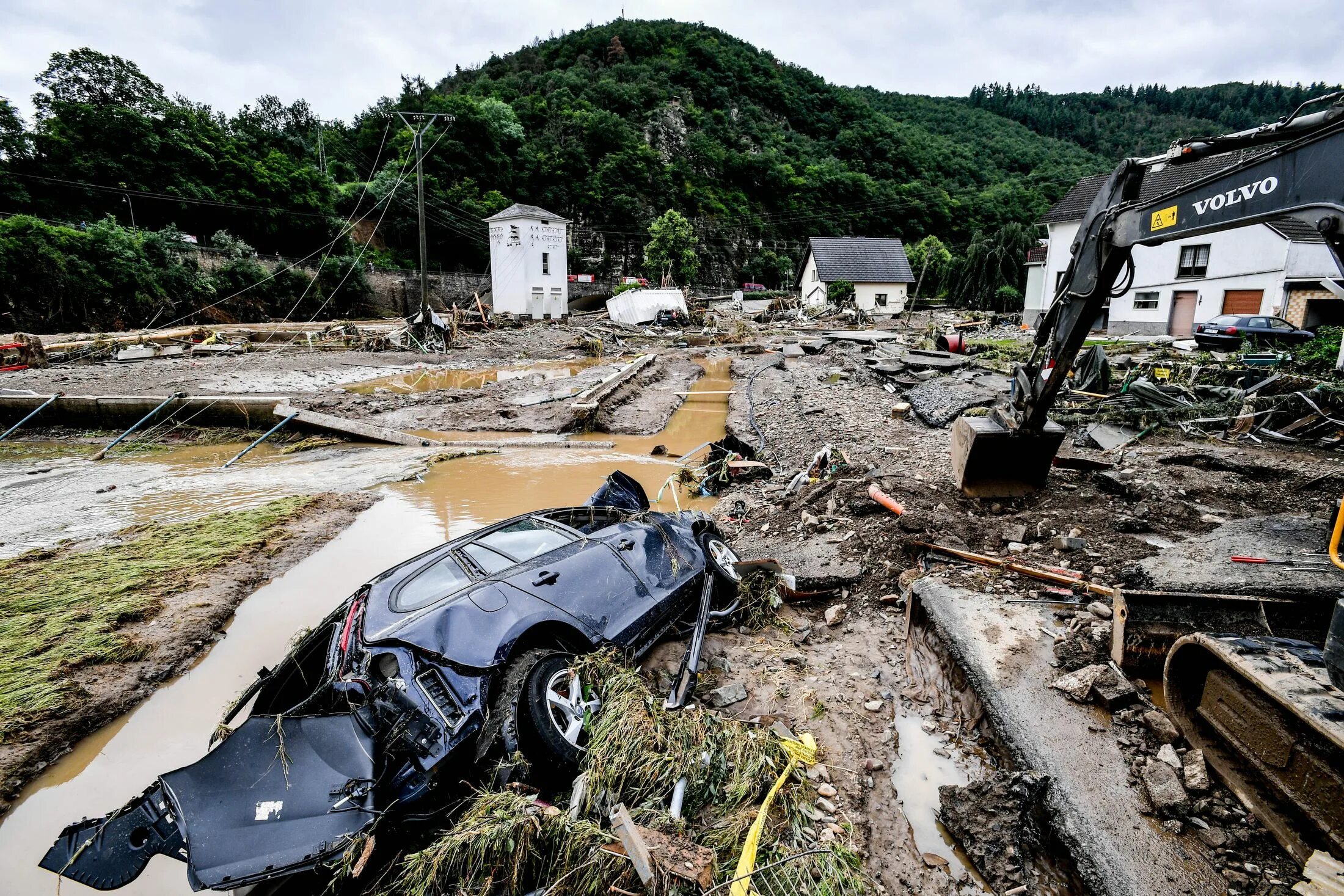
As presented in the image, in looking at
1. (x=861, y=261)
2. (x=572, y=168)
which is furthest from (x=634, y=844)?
(x=572, y=168)

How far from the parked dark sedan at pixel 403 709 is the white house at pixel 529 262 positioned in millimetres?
41813

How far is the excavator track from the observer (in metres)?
2.69

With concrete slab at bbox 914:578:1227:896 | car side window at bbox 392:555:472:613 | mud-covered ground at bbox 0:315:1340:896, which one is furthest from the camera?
mud-covered ground at bbox 0:315:1340:896

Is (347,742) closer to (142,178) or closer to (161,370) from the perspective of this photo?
(161,370)

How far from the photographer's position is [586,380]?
1978 cm

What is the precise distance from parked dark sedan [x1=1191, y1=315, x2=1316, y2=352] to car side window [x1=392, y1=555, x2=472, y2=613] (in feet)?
73.0

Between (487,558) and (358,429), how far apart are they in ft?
36.2

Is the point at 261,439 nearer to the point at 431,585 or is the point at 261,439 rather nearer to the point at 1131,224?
the point at 431,585

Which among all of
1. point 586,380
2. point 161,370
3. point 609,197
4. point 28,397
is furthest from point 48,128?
point 609,197

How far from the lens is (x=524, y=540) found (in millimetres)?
4625

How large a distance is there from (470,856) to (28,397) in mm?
18445

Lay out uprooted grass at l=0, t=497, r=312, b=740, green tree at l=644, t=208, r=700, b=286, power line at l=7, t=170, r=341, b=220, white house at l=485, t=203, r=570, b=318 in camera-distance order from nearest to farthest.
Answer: uprooted grass at l=0, t=497, r=312, b=740, power line at l=7, t=170, r=341, b=220, white house at l=485, t=203, r=570, b=318, green tree at l=644, t=208, r=700, b=286

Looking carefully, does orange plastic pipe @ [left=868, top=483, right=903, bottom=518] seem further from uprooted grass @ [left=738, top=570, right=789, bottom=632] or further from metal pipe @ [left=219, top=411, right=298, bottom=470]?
metal pipe @ [left=219, top=411, right=298, bottom=470]

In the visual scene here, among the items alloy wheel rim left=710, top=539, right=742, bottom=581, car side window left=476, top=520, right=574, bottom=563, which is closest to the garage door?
alloy wheel rim left=710, top=539, right=742, bottom=581
